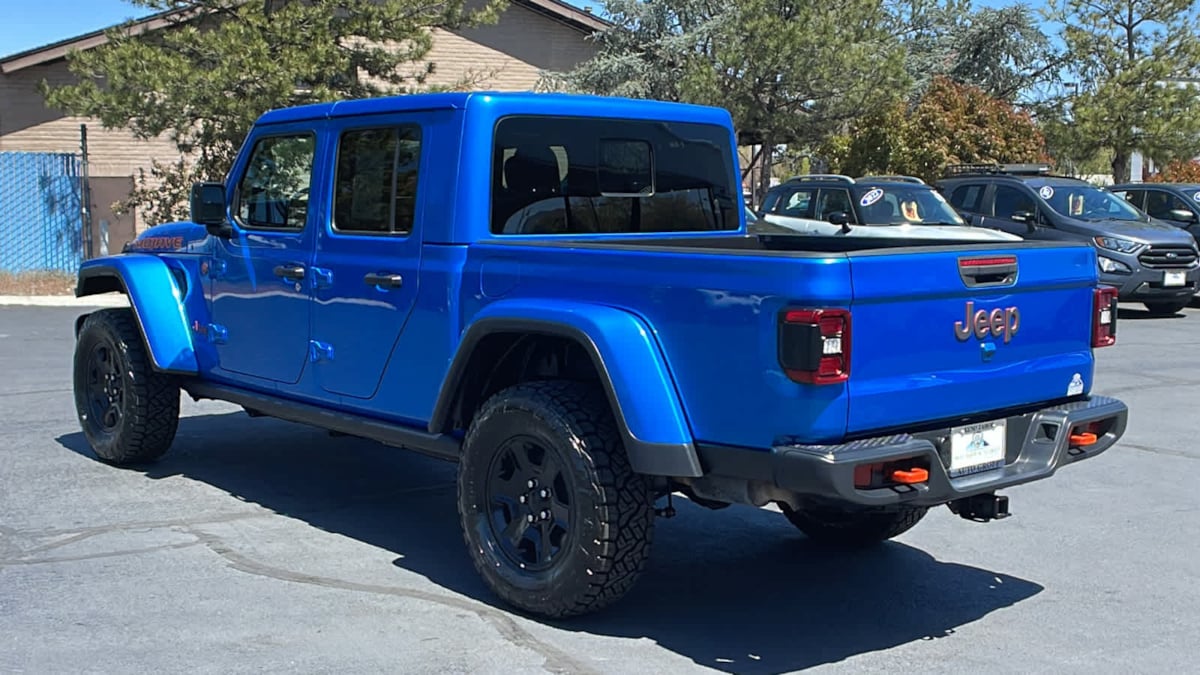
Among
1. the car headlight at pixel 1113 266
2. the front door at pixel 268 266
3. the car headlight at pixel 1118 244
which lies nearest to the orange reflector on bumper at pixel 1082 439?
the front door at pixel 268 266

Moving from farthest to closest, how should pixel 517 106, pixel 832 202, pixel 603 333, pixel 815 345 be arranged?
pixel 832 202 < pixel 517 106 < pixel 603 333 < pixel 815 345

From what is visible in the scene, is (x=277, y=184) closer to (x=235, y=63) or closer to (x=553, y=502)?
(x=553, y=502)

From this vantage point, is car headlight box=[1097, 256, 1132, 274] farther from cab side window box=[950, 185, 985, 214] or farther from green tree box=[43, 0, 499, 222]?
green tree box=[43, 0, 499, 222]

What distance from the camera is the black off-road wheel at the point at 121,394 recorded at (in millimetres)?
7512

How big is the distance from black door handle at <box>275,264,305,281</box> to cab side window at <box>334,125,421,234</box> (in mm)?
307

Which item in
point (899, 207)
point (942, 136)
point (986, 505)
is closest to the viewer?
point (986, 505)

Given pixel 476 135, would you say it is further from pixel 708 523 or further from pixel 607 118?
pixel 708 523

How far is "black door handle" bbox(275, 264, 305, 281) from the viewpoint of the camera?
21.0ft

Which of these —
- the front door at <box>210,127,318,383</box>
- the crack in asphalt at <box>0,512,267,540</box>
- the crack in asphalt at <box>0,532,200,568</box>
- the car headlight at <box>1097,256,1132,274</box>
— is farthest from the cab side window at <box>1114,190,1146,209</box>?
the crack in asphalt at <box>0,532,200,568</box>

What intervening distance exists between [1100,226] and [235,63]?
38.2 ft

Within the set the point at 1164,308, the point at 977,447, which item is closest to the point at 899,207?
the point at 1164,308

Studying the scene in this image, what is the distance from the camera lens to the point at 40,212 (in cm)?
2097

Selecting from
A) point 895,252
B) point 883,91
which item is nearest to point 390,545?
point 895,252

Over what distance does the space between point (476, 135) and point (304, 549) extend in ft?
6.98
